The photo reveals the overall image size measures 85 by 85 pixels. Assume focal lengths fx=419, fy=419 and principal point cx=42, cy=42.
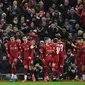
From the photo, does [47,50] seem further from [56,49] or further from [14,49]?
[14,49]

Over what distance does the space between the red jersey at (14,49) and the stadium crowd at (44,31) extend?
0.04 m

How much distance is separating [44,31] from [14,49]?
219 centimetres

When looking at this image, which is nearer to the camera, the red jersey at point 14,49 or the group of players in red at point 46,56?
the group of players in red at point 46,56

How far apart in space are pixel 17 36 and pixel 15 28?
19.2 inches

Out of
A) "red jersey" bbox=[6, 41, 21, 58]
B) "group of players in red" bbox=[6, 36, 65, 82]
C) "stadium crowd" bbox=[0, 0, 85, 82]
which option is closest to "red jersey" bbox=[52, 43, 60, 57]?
"group of players in red" bbox=[6, 36, 65, 82]

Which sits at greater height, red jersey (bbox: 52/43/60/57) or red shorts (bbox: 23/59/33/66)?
red jersey (bbox: 52/43/60/57)

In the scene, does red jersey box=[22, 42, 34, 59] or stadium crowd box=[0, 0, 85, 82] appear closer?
red jersey box=[22, 42, 34, 59]

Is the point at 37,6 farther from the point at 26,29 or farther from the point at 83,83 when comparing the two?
the point at 83,83

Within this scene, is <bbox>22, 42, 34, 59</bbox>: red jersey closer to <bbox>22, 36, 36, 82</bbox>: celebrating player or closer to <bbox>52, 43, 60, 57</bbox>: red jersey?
<bbox>22, 36, 36, 82</bbox>: celebrating player

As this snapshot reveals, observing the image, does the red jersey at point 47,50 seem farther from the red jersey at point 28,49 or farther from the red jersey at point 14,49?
the red jersey at point 14,49

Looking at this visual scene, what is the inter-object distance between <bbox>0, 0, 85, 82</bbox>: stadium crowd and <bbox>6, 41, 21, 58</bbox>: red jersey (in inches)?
1.7

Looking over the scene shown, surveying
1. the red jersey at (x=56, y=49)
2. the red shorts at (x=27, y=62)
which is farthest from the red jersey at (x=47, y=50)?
the red shorts at (x=27, y=62)

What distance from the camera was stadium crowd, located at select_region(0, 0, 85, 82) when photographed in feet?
56.3

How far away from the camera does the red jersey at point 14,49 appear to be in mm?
17016
